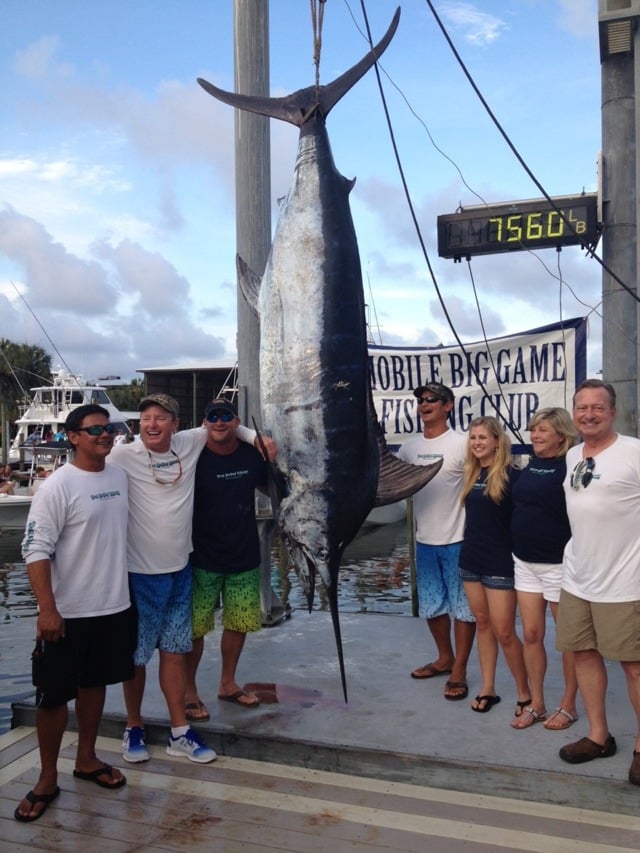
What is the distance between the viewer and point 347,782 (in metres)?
2.57

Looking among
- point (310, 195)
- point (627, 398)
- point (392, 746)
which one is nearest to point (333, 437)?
point (310, 195)

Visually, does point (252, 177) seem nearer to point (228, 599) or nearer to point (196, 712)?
Result: point (228, 599)

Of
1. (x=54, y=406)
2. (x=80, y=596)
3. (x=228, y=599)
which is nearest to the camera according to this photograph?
(x=80, y=596)

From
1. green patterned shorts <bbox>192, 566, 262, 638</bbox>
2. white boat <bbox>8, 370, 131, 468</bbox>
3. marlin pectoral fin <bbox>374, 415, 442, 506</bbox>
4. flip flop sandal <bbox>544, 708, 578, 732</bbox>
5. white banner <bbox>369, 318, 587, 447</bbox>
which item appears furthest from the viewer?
white boat <bbox>8, 370, 131, 468</bbox>

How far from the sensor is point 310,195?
8.50 ft

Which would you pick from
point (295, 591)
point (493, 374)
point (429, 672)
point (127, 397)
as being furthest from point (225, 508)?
point (127, 397)

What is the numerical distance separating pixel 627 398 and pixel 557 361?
671 millimetres

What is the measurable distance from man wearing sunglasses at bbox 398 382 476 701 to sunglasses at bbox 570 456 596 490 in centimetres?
72

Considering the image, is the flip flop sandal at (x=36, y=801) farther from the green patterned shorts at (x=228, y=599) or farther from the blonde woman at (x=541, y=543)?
the blonde woman at (x=541, y=543)

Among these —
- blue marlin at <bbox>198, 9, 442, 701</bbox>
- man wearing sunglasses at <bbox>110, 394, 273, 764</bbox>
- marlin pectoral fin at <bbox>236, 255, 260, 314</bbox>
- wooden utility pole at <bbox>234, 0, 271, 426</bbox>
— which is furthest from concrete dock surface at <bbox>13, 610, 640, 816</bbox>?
marlin pectoral fin at <bbox>236, 255, 260, 314</bbox>

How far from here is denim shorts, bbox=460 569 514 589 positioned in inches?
116

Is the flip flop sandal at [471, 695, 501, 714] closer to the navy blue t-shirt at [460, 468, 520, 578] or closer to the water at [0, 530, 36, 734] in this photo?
the navy blue t-shirt at [460, 468, 520, 578]

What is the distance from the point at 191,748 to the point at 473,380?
3.46 meters

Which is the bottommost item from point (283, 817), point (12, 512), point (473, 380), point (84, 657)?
point (12, 512)
